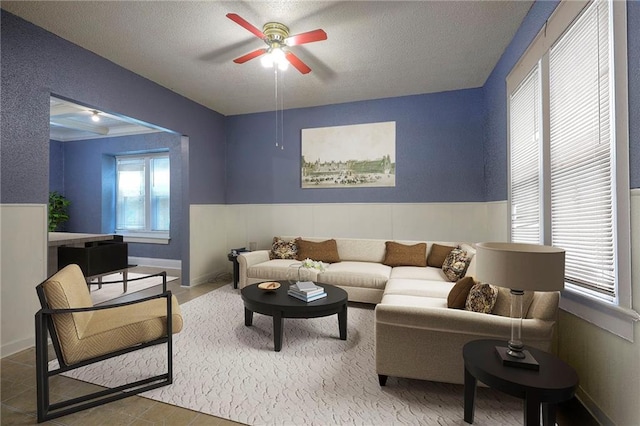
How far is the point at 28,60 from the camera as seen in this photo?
108 inches

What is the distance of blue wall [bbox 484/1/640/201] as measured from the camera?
144 centimetres

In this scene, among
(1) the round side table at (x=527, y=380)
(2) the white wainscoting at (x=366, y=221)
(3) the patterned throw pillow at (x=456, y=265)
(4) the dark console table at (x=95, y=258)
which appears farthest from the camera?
(2) the white wainscoting at (x=366, y=221)

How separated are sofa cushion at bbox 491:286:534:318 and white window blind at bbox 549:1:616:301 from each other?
32 centimetres

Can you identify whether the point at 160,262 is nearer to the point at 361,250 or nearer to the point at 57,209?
the point at 57,209

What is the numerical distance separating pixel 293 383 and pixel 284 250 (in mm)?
2565

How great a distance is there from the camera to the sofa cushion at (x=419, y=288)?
2.85 meters

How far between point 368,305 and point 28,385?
321 centimetres

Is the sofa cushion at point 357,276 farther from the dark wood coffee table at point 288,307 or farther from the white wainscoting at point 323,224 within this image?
the white wainscoting at point 323,224

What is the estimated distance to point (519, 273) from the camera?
4.70 ft

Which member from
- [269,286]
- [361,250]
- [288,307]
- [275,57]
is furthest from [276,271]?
[275,57]

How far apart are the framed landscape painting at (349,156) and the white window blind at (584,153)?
256 cm

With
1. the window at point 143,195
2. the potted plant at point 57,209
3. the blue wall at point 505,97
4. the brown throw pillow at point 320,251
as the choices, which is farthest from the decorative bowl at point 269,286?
the potted plant at point 57,209

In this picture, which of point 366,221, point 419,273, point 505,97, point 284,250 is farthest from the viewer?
point 366,221

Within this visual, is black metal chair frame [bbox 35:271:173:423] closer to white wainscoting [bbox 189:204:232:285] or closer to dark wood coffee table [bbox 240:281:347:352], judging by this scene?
dark wood coffee table [bbox 240:281:347:352]
